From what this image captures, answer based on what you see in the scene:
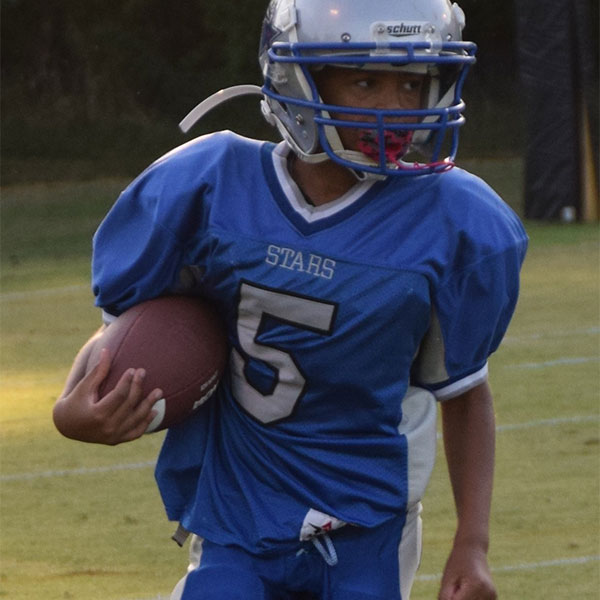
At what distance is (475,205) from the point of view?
2871 mm

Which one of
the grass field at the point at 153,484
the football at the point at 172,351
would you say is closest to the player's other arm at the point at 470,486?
the football at the point at 172,351

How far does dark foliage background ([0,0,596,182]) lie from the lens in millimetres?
23312

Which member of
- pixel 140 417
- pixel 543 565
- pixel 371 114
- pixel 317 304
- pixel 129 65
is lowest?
pixel 129 65

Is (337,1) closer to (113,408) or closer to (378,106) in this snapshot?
(378,106)

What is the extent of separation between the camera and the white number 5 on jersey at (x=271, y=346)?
2.81 meters

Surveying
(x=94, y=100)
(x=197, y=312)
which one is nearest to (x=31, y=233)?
(x=94, y=100)

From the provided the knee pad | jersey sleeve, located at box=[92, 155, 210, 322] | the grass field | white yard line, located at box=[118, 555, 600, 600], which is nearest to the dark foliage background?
the grass field

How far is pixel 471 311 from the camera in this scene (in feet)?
9.43

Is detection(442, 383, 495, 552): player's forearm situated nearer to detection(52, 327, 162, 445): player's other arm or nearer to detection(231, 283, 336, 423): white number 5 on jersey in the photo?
detection(231, 283, 336, 423): white number 5 on jersey

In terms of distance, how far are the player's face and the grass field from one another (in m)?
2.22

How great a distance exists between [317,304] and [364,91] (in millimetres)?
386

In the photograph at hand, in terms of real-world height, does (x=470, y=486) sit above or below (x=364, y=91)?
below

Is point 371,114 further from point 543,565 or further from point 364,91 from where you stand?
point 543,565

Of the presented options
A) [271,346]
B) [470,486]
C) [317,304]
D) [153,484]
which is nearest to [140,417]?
[271,346]
